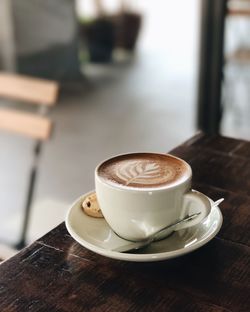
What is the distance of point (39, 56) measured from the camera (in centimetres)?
362

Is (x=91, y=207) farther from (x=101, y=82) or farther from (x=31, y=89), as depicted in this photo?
(x=101, y=82)

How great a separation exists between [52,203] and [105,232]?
1.23 m

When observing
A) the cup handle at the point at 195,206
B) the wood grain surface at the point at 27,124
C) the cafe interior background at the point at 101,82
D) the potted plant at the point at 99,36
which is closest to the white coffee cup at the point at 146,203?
the cup handle at the point at 195,206

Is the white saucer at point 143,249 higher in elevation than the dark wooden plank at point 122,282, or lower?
higher

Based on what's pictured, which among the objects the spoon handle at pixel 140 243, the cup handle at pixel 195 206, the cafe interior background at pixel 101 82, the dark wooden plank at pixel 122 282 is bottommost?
the cafe interior background at pixel 101 82

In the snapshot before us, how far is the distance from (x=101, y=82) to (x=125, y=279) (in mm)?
3312

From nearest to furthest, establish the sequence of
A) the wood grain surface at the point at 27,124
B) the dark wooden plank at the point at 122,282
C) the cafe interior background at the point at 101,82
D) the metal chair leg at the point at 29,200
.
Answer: the dark wooden plank at the point at 122,282
the wood grain surface at the point at 27,124
the metal chair leg at the point at 29,200
the cafe interior background at the point at 101,82

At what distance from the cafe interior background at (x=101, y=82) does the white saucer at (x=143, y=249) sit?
1.05m

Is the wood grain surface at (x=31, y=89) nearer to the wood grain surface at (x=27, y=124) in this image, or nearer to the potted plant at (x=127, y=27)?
the wood grain surface at (x=27, y=124)

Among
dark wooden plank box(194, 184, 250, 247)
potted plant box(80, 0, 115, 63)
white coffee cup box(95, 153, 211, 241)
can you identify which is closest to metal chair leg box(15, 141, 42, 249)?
dark wooden plank box(194, 184, 250, 247)

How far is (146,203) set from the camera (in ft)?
2.08

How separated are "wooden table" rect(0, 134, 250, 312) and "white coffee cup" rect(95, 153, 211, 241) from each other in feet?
0.15

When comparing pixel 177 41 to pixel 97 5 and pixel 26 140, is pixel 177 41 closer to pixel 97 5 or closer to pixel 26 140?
pixel 97 5

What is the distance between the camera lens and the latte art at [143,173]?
2.17 ft
